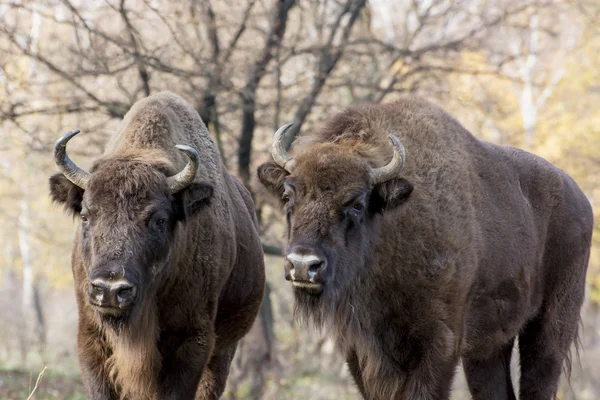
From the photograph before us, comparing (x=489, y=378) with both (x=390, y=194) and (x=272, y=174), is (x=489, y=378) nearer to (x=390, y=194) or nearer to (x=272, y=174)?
(x=390, y=194)

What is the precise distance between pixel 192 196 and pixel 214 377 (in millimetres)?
2249

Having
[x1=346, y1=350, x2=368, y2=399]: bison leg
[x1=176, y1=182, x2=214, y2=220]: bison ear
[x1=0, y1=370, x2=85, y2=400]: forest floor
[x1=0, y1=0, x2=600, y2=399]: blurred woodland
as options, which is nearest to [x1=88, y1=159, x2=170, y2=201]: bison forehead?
[x1=176, y1=182, x2=214, y2=220]: bison ear

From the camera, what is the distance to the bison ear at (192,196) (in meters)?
6.36

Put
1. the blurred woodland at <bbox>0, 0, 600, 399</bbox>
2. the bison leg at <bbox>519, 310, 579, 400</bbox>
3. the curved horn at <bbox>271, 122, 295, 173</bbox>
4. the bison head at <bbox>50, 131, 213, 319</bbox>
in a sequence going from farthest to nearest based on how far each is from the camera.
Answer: the blurred woodland at <bbox>0, 0, 600, 399</bbox> < the bison leg at <bbox>519, 310, 579, 400</bbox> < the curved horn at <bbox>271, 122, 295, 173</bbox> < the bison head at <bbox>50, 131, 213, 319</bbox>

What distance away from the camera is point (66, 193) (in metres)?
6.38

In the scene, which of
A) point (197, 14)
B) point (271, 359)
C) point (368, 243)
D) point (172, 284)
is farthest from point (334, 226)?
point (271, 359)

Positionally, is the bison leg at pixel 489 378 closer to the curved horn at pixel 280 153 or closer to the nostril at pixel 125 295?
the curved horn at pixel 280 153

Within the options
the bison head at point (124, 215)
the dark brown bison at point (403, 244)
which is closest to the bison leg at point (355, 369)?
the dark brown bison at point (403, 244)

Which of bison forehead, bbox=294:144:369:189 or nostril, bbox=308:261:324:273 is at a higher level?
bison forehead, bbox=294:144:369:189

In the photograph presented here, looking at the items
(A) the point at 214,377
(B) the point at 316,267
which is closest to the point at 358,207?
(B) the point at 316,267

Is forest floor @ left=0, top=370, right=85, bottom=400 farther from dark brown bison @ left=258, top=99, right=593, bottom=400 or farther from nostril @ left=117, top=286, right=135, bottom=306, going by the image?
dark brown bison @ left=258, top=99, right=593, bottom=400

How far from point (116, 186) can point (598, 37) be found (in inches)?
1125

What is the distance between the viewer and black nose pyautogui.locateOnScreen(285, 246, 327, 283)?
18.6 ft

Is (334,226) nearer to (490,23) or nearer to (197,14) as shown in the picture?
(197,14)
